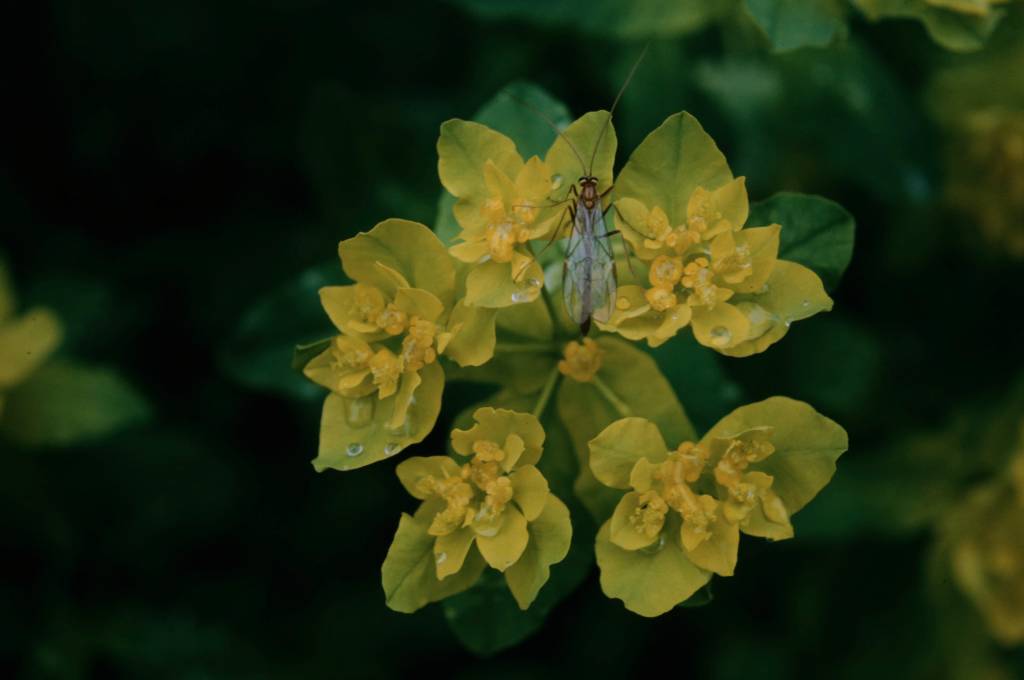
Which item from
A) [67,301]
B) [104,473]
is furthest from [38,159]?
[104,473]

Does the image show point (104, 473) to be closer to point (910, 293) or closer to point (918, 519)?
point (918, 519)

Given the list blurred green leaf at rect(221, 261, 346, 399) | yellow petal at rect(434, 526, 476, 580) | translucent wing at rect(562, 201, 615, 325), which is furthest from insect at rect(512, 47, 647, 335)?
blurred green leaf at rect(221, 261, 346, 399)

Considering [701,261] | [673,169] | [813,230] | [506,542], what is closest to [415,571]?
[506,542]

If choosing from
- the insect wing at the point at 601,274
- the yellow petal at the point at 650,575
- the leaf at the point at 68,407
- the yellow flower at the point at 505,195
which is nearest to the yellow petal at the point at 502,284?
the yellow flower at the point at 505,195

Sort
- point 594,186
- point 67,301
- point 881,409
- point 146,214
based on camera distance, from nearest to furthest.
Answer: point 594,186 → point 67,301 → point 881,409 → point 146,214

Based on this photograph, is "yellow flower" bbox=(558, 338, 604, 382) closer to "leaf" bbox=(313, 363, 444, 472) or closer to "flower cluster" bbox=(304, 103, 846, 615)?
"flower cluster" bbox=(304, 103, 846, 615)

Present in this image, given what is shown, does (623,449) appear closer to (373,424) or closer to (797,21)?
(373,424)
